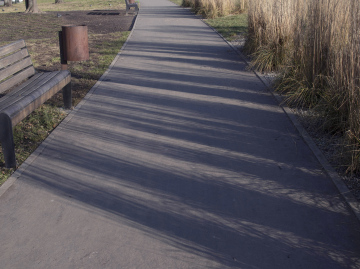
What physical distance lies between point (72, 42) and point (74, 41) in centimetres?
4

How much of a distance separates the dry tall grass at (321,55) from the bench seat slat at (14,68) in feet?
14.8

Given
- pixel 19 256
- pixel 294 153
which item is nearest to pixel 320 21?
pixel 294 153

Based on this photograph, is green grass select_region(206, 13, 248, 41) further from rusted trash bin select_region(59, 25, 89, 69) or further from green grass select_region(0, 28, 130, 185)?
rusted trash bin select_region(59, 25, 89, 69)

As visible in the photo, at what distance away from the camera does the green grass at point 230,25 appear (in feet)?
53.3

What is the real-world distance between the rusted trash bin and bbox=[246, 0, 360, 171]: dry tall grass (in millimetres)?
3986

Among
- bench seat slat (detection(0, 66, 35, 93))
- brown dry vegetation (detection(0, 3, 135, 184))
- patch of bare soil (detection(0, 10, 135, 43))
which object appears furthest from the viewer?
patch of bare soil (detection(0, 10, 135, 43))

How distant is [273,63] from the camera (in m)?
10.1

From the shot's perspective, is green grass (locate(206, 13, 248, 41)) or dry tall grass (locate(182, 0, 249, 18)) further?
dry tall grass (locate(182, 0, 249, 18))

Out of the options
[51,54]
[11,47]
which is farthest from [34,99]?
[51,54]

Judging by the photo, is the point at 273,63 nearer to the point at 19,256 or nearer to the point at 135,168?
the point at 135,168

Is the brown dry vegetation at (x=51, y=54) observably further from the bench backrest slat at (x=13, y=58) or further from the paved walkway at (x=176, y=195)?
the bench backrest slat at (x=13, y=58)

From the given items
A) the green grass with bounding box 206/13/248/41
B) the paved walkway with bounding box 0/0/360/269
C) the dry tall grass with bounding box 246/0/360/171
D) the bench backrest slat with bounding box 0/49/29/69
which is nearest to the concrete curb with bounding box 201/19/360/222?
the paved walkway with bounding box 0/0/360/269

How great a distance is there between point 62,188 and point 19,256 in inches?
47.8

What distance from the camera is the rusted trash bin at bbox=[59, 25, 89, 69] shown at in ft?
27.6
